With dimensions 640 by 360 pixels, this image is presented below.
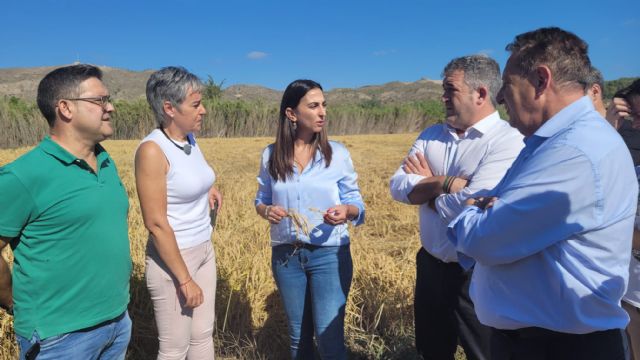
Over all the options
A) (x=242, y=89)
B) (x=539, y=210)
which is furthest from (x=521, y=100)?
(x=242, y=89)

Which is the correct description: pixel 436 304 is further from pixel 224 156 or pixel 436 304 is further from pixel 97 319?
pixel 224 156

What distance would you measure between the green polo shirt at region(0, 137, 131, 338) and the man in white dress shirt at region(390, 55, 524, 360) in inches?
63.1

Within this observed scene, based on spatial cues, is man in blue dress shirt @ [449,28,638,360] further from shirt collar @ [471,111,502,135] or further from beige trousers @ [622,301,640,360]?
beige trousers @ [622,301,640,360]

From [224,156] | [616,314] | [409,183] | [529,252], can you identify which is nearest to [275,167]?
[409,183]

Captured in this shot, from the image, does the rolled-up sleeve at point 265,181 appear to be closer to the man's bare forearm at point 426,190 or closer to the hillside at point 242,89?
the man's bare forearm at point 426,190

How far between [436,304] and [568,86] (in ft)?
5.08

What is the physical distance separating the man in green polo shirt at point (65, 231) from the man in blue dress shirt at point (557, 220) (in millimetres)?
1552

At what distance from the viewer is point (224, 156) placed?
48.5 ft

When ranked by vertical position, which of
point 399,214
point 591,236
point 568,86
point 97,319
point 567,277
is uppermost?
point 568,86

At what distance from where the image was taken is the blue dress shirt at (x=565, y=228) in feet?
4.65

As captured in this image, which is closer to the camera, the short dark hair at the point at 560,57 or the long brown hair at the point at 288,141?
the short dark hair at the point at 560,57

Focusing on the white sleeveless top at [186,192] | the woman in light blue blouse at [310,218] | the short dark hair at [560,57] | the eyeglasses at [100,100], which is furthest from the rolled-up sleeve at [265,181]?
the short dark hair at [560,57]

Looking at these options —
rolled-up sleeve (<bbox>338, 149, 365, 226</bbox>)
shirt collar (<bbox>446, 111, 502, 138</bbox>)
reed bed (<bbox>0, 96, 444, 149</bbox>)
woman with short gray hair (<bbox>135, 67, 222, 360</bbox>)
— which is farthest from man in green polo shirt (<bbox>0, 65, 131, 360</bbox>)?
reed bed (<bbox>0, 96, 444, 149</bbox>)

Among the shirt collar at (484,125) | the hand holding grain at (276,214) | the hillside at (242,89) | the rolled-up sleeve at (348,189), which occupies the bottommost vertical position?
the hand holding grain at (276,214)
